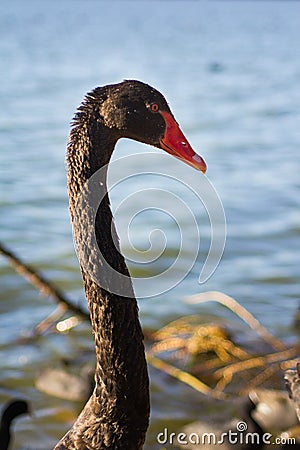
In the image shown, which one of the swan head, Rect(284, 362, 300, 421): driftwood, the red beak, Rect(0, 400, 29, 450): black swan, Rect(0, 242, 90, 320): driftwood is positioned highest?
the swan head

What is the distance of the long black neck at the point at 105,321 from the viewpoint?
101 inches

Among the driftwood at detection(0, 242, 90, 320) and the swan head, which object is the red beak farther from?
the driftwood at detection(0, 242, 90, 320)

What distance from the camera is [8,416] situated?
393 cm

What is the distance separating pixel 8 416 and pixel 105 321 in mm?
1481

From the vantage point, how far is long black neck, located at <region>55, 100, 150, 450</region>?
2568 millimetres

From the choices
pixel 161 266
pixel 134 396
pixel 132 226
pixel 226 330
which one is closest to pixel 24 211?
pixel 132 226

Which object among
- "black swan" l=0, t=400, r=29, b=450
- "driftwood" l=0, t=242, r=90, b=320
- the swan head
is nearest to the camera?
the swan head

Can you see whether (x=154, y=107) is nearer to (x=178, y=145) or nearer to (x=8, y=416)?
(x=178, y=145)

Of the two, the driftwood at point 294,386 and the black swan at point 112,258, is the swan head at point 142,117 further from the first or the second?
the driftwood at point 294,386

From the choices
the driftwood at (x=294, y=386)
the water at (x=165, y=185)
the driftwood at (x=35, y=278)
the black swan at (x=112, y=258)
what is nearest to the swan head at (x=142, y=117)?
the black swan at (x=112, y=258)

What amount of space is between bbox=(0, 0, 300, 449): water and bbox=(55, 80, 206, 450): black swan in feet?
5.27

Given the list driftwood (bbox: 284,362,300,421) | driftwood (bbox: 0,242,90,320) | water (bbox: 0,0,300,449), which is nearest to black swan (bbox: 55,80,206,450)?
driftwood (bbox: 284,362,300,421)

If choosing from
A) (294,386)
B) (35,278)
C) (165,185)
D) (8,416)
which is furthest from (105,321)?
(165,185)

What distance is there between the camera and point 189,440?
395 cm
